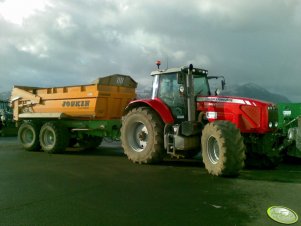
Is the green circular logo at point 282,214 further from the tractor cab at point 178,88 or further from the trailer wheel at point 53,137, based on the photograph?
the trailer wheel at point 53,137

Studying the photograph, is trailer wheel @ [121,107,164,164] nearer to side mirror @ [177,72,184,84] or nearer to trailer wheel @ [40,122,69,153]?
side mirror @ [177,72,184,84]

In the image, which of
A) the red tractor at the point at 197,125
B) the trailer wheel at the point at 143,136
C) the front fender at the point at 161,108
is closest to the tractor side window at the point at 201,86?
the red tractor at the point at 197,125

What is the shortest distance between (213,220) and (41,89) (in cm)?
989

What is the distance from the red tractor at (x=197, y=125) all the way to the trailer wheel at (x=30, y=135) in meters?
4.31

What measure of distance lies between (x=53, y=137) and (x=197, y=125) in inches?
215

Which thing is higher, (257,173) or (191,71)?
(191,71)

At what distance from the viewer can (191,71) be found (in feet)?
30.4

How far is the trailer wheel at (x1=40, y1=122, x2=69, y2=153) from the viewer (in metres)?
12.3

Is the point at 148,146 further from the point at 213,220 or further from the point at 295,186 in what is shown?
the point at 213,220

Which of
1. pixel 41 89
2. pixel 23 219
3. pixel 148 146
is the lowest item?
pixel 23 219

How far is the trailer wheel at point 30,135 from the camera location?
517 inches

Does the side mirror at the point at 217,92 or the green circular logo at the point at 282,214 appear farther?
the side mirror at the point at 217,92

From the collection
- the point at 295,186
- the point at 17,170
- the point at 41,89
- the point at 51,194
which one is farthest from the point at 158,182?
the point at 41,89

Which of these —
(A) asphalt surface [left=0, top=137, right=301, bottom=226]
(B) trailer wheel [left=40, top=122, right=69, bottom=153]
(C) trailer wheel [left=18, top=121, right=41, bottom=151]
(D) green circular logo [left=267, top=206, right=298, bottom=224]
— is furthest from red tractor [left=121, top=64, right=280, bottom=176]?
(C) trailer wheel [left=18, top=121, right=41, bottom=151]
